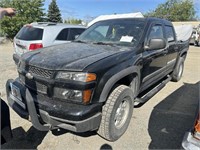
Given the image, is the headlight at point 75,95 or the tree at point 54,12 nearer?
the headlight at point 75,95

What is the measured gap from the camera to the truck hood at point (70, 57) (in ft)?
8.87

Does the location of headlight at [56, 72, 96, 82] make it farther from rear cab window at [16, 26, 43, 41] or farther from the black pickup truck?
rear cab window at [16, 26, 43, 41]

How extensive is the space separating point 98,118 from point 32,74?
3.90ft

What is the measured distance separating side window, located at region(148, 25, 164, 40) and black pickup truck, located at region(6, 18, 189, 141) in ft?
0.30

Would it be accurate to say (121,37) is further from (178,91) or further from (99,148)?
(178,91)

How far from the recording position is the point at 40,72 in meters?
2.84

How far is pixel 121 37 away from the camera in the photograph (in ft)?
12.7

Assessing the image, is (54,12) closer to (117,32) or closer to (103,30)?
(103,30)

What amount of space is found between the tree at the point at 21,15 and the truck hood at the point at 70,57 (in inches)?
654

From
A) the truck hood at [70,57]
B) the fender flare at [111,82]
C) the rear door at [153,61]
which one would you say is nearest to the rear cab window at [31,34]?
the truck hood at [70,57]

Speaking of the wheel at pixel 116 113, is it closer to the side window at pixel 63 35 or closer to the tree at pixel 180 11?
the side window at pixel 63 35

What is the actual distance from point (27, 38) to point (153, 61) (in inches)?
165

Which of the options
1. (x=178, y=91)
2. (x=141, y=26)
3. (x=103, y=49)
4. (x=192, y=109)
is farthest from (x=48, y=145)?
(x=178, y=91)

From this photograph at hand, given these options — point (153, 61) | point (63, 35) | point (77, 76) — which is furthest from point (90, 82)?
point (63, 35)
